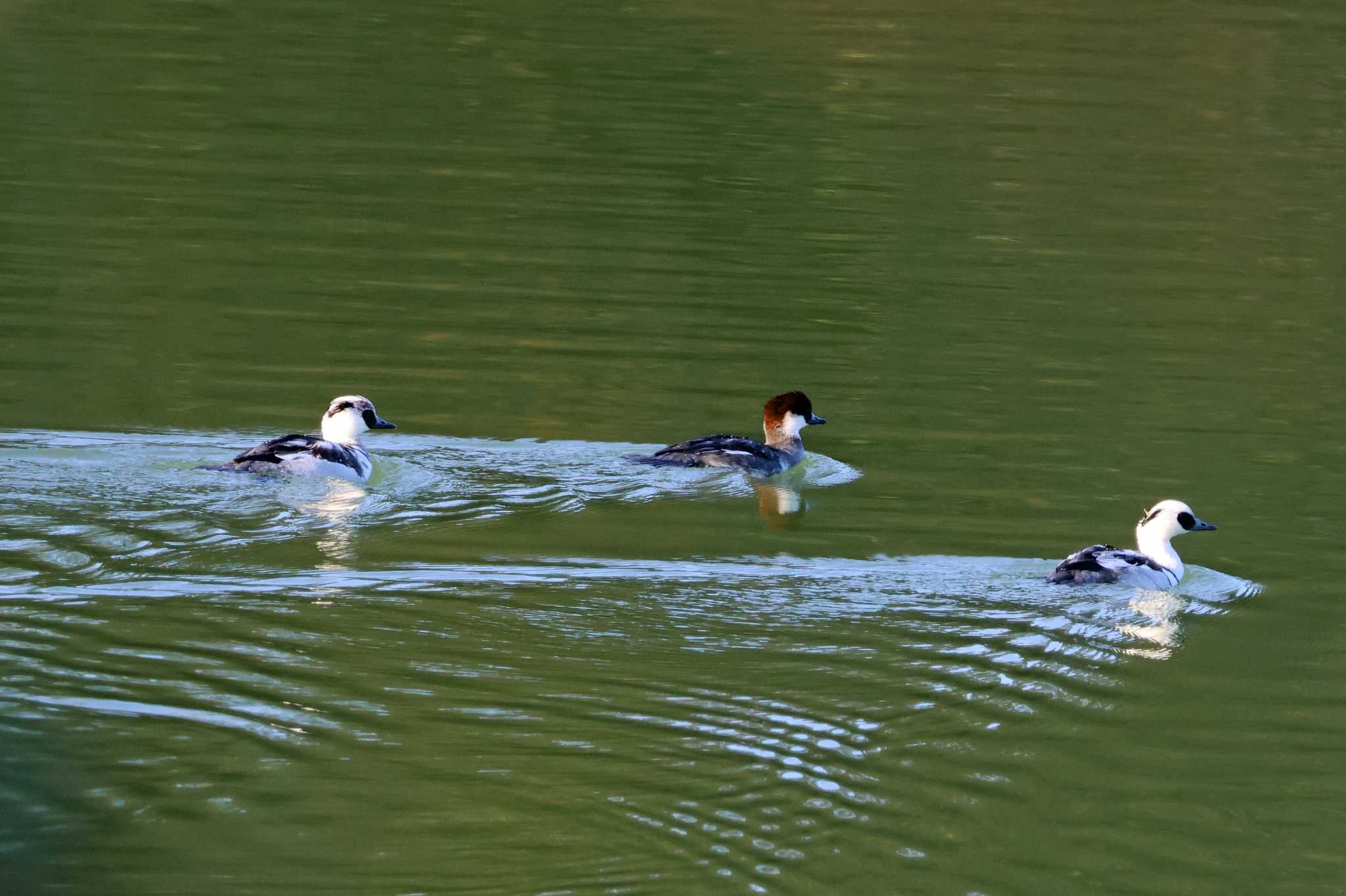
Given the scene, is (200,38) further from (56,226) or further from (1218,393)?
(1218,393)

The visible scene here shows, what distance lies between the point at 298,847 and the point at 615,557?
423cm

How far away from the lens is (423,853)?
25.4 feet

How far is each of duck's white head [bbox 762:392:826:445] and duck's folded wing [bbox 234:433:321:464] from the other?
11.1ft

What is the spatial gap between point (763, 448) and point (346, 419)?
9.25 feet

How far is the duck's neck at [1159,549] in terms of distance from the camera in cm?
1195

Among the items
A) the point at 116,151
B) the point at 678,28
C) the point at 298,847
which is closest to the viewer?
the point at 298,847

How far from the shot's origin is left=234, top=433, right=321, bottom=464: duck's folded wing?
12.8 m

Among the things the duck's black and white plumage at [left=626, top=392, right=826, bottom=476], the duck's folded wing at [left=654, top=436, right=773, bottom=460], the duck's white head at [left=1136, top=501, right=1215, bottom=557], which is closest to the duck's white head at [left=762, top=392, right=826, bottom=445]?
the duck's black and white plumage at [left=626, top=392, right=826, bottom=476]

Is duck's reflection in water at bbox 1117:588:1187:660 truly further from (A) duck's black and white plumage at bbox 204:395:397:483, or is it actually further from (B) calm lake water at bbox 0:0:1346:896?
(A) duck's black and white plumage at bbox 204:395:397:483

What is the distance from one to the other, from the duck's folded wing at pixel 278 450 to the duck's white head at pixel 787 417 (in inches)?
133

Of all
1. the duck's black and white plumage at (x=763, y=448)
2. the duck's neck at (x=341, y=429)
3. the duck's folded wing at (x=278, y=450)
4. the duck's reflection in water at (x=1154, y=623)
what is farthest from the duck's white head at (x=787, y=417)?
the duck's reflection in water at (x=1154, y=623)

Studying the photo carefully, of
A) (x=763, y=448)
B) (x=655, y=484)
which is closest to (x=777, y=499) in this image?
(x=763, y=448)

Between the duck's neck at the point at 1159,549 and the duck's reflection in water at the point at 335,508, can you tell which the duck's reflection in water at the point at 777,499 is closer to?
the duck's neck at the point at 1159,549

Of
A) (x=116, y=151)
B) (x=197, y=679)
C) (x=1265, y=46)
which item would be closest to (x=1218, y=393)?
(x=197, y=679)
